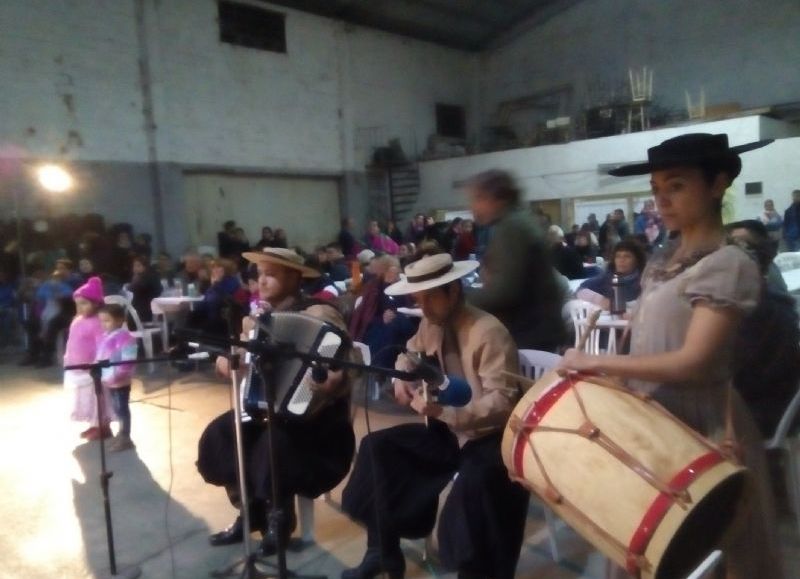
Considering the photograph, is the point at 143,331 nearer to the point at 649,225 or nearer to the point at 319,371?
the point at 319,371

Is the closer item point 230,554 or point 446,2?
point 230,554

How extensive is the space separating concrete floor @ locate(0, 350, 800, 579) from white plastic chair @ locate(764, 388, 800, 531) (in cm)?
26

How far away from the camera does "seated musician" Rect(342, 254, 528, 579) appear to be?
82.4 inches

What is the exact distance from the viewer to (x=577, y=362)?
1537 millimetres

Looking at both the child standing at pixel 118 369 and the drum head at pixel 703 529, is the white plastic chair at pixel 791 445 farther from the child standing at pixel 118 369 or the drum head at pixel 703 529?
the child standing at pixel 118 369

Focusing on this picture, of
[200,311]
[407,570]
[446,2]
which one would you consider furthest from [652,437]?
[446,2]

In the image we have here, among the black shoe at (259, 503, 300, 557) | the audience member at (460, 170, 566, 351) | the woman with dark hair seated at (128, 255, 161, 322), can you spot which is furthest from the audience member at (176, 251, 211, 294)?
the audience member at (460, 170, 566, 351)

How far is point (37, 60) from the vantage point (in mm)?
9562

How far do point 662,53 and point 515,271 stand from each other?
13.1m

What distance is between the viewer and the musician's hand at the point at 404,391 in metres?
2.08

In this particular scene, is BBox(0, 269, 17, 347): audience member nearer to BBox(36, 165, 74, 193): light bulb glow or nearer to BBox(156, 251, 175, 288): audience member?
BBox(36, 165, 74, 193): light bulb glow

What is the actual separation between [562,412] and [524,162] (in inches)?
471

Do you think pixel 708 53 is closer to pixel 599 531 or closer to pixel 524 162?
pixel 524 162

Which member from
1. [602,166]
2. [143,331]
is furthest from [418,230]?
[143,331]
